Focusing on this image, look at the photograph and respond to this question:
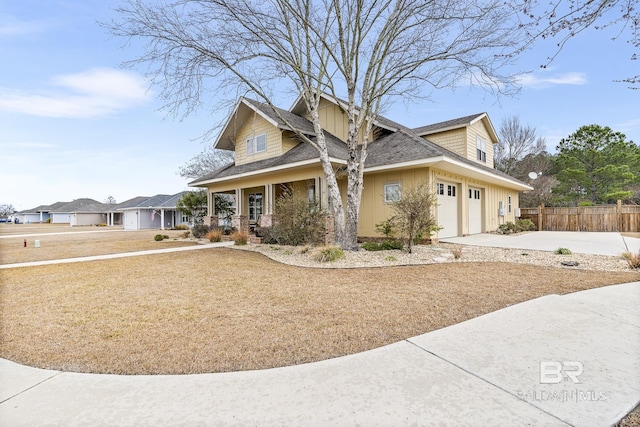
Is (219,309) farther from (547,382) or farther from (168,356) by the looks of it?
(547,382)

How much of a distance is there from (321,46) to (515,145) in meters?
28.0

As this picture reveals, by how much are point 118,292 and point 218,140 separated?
14.3 m

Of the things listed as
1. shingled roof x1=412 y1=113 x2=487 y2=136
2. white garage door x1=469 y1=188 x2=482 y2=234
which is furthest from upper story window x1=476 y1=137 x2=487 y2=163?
white garage door x1=469 y1=188 x2=482 y2=234

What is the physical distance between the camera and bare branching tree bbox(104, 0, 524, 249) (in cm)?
870

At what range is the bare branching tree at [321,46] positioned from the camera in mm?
8703

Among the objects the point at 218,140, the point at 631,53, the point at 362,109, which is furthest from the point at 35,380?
the point at 218,140

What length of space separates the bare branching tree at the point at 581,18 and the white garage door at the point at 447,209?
9.38 metres

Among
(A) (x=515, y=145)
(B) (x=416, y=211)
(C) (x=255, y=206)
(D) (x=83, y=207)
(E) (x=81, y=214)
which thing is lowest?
(B) (x=416, y=211)

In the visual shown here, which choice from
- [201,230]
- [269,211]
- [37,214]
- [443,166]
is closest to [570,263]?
[443,166]

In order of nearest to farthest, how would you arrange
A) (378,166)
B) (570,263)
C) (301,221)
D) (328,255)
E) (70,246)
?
(570,263), (328,255), (301,221), (378,166), (70,246)

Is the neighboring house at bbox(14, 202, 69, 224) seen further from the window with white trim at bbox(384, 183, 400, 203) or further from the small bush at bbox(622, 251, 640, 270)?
the small bush at bbox(622, 251, 640, 270)

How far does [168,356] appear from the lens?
9.99 feet

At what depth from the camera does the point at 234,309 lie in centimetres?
451

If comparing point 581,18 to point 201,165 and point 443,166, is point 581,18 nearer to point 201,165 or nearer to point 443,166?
point 443,166
